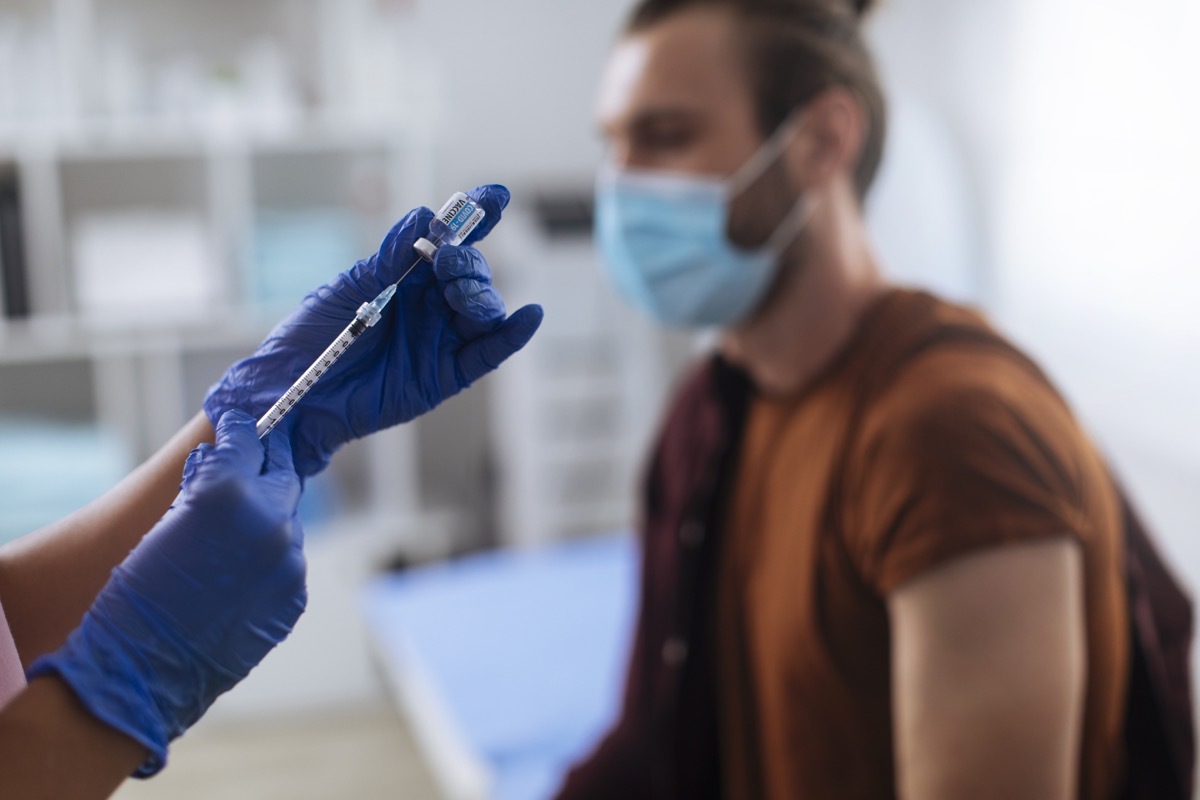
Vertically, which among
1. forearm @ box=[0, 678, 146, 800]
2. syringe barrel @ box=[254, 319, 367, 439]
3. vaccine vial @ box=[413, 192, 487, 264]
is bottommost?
forearm @ box=[0, 678, 146, 800]

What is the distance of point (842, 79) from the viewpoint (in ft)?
4.20

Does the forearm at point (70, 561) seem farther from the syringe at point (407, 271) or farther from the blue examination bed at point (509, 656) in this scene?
the blue examination bed at point (509, 656)

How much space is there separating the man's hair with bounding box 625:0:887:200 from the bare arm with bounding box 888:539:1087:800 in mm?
571

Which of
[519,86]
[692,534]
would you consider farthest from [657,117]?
[519,86]

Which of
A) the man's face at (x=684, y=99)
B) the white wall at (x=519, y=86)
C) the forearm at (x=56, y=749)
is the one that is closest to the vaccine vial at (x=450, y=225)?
the forearm at (x=56, y=749)

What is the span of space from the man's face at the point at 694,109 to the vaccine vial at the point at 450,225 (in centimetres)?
61

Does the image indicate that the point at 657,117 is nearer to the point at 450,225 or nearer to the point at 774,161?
the point at 774,161

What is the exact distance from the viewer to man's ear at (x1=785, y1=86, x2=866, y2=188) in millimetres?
1273

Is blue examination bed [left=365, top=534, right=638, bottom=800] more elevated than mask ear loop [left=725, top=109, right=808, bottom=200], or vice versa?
mask ear loop [left=725, top=109, right=808, bottom=200]

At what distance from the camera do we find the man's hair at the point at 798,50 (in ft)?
4.14

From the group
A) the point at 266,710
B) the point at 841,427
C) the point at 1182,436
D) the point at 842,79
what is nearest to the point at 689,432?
the point at 841,427

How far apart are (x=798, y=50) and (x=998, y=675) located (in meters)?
0.70

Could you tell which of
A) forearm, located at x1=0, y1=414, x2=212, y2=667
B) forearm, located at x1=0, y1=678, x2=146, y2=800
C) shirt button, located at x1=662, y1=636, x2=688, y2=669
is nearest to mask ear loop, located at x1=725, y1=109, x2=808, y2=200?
shirt button, located at x1=662, y1=636, x2=688, y2=669

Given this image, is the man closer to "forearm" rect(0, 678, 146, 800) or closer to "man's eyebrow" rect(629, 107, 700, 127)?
"man's eyebrow" rect(629, 107, 700, 127)
